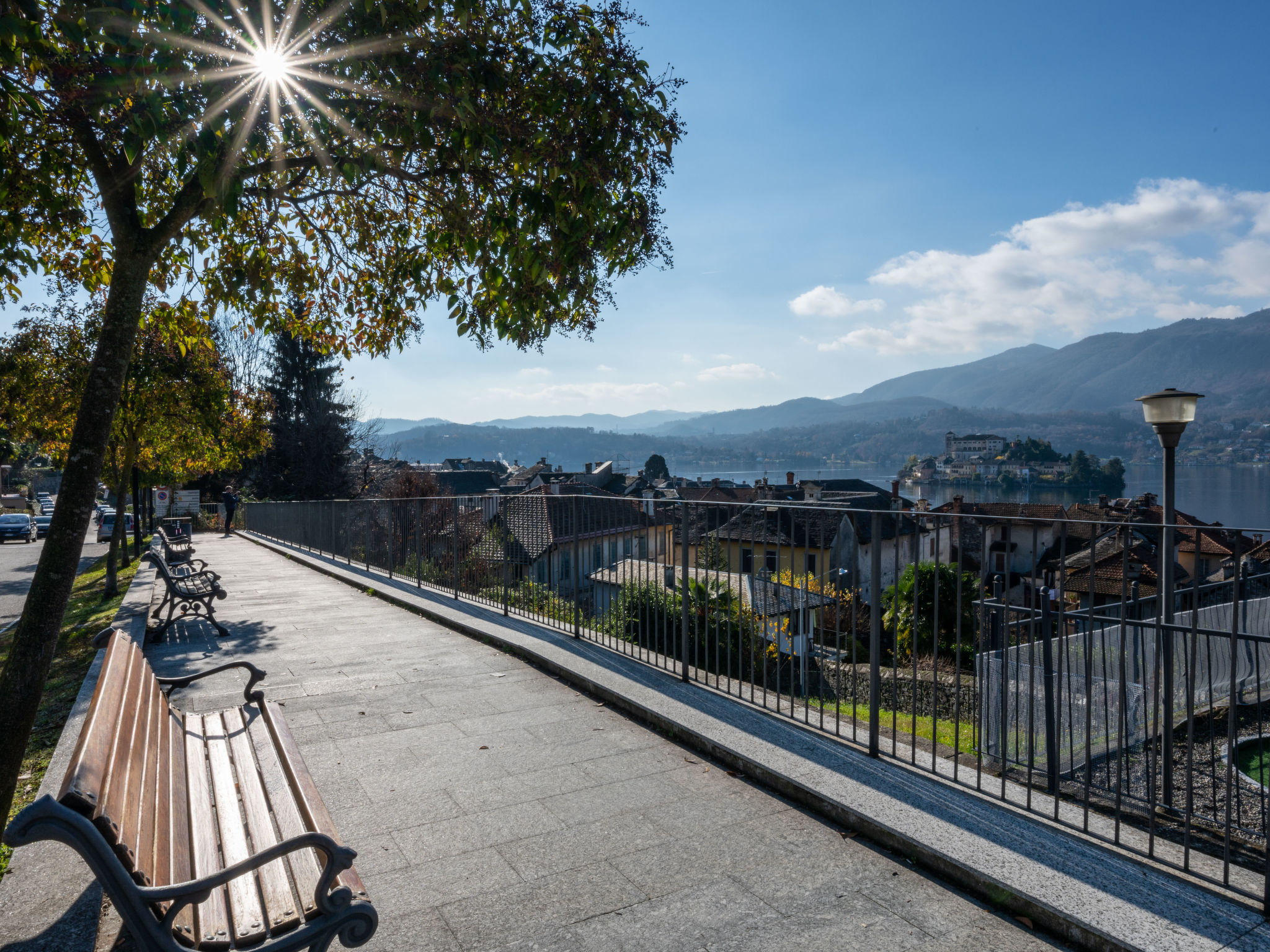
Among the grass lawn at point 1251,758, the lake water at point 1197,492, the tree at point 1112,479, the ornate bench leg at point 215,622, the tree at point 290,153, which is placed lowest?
the lake water at point 1197,492

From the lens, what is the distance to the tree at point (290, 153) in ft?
12.7

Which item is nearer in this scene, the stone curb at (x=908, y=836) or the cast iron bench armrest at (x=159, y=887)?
the cast iron bench armrest at (x=159, y=887)

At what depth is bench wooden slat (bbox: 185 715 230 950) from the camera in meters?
2.25

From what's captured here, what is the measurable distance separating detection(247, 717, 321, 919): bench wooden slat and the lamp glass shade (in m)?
8.45

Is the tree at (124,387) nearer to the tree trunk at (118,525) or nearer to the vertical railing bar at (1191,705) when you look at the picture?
the tree trunk at (118,525)

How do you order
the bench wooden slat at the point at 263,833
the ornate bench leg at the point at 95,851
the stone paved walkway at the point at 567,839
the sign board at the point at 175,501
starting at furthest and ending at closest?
the sign board at the point at 175,501 < the stone paved walkway at the point at 567,839 < the bench wooden slat at the point at 263,833 < the ornate bench leg at the point at 95,851

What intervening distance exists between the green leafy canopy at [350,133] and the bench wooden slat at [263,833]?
2.57m

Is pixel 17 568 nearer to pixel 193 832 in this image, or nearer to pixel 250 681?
pixel 250 681

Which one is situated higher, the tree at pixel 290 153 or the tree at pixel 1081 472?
the tree at pixel 290 153

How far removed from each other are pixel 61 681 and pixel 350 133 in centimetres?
602

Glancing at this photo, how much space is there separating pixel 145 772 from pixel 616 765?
2.51 metres

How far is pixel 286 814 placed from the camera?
287 cm

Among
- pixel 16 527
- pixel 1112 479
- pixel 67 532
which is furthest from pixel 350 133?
pixel 1112 479

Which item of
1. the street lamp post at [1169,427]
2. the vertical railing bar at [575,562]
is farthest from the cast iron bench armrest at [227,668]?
the street lamp post at [1169,427]
